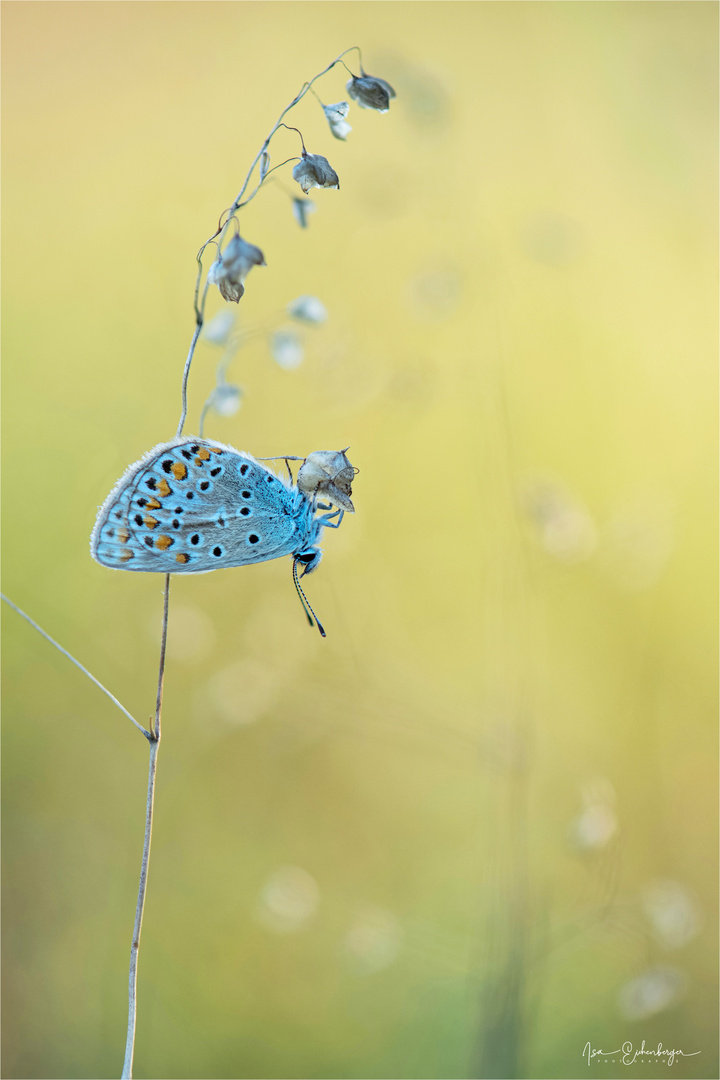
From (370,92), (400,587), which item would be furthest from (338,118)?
(400,587)

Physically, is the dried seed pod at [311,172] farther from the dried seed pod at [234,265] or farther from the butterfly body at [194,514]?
the butterfly body at [194,514]

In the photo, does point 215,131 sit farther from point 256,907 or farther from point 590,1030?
point 590,1030

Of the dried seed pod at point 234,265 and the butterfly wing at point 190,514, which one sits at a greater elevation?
the dried seed pod at point 234,265

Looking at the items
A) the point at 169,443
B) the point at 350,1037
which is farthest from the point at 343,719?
the point at 169,443
